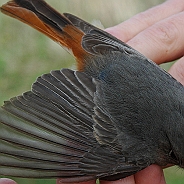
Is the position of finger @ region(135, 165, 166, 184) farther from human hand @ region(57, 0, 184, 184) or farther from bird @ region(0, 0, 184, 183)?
human hand @ region(57, 0, 184, 184)

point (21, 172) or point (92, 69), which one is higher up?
point (92, 69)

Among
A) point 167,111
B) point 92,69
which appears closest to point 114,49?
point 92,69

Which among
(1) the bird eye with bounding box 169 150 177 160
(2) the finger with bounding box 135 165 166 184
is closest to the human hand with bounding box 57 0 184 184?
(1) the bird eye with bounding box 169 150 177 160

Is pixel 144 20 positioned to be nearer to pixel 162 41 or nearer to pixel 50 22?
pixel 162 41

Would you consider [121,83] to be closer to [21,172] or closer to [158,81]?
[158,81]

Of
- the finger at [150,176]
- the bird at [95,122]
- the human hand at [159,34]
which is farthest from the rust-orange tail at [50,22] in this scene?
the finger at [150,176]

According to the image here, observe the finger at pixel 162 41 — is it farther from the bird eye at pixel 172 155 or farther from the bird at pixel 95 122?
the bird eye at pixel 172 155
